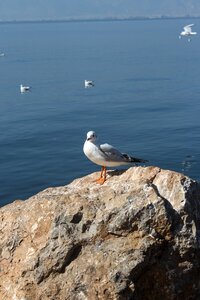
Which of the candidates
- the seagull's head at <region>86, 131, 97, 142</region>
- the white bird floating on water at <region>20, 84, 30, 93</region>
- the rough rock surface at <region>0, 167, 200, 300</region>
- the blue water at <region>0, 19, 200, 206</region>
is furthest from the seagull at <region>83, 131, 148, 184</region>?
the white bird floating on water at <region>20, 84, 30, 93</region>

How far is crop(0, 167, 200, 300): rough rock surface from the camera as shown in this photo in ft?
31.3

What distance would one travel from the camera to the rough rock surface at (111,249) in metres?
9.55

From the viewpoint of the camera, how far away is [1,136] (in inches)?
1702

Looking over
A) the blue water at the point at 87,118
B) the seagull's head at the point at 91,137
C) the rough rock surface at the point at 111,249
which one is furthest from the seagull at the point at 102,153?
the blue water at the point at 87,118

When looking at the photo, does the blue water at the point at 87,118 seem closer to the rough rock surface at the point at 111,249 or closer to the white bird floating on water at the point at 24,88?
the white bird floating on water at the point at 24,88

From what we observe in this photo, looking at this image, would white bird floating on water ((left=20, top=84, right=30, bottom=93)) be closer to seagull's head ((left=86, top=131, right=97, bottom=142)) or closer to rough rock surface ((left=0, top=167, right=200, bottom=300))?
seagull's head ((left=86, top=131, right=97, bottom=142))

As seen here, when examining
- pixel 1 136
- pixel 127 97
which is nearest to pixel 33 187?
pixel 1 136

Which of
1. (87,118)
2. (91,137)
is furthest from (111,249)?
(87,118)

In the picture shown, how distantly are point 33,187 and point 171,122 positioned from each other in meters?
17.2

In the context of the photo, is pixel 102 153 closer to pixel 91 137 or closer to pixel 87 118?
pixel 91 137

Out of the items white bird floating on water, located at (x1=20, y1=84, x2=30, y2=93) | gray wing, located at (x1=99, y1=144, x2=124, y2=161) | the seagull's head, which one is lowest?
gray wing, located at (x1=99, y1=144, x2=124, y2=161)

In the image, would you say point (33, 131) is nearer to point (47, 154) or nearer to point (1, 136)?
point (1, 136)

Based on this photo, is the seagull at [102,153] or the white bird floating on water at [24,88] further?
the white bird floating on water at [24,88]

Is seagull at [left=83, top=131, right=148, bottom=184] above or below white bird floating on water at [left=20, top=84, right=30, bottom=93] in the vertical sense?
below
